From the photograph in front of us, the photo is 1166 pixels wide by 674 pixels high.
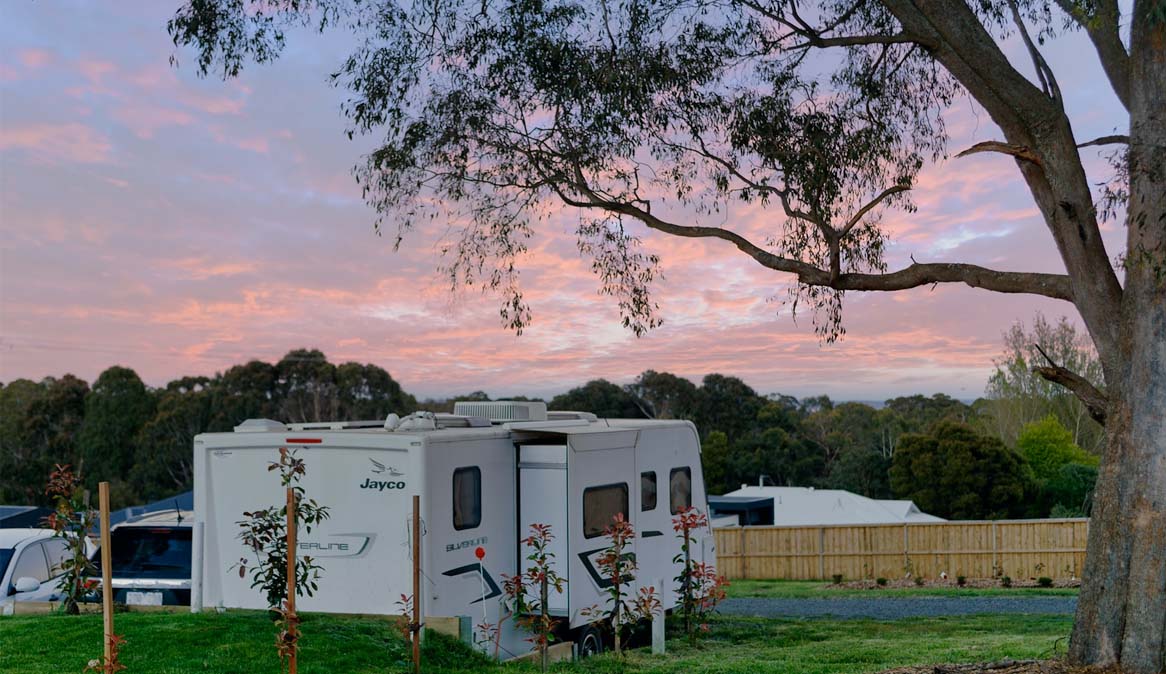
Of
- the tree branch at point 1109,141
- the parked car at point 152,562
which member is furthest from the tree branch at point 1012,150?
the parked car at point 152,562

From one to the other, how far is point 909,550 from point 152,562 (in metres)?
18.6

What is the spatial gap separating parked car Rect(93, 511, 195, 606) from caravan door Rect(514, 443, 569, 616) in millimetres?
3489

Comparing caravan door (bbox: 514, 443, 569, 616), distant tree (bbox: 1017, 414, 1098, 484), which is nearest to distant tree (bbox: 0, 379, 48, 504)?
distant tree (bbox: 1017, 414, 1098, 484)

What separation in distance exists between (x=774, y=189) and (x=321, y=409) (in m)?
40.7

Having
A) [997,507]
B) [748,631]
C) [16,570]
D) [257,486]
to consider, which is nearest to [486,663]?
[257,486]

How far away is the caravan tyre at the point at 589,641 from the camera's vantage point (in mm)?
11820

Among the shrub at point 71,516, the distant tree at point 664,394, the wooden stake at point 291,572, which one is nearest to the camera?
the wooden stake at point 291,572

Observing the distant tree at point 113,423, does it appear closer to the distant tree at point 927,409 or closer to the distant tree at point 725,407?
the distant tree at point 725,407

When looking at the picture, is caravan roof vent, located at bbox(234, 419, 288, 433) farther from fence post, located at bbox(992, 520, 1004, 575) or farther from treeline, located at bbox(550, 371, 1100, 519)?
treeline, located at bbox(550, 371, 1100, 519)

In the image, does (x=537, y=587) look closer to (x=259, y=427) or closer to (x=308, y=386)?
(x=259, y=427)

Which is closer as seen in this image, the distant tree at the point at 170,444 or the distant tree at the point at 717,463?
the distant tree at the point at 170,444

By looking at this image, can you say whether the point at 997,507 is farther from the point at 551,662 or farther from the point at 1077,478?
the point at 551,662

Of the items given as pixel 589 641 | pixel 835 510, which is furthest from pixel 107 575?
pixel 835 510

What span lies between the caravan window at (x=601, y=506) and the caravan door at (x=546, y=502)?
310mm
